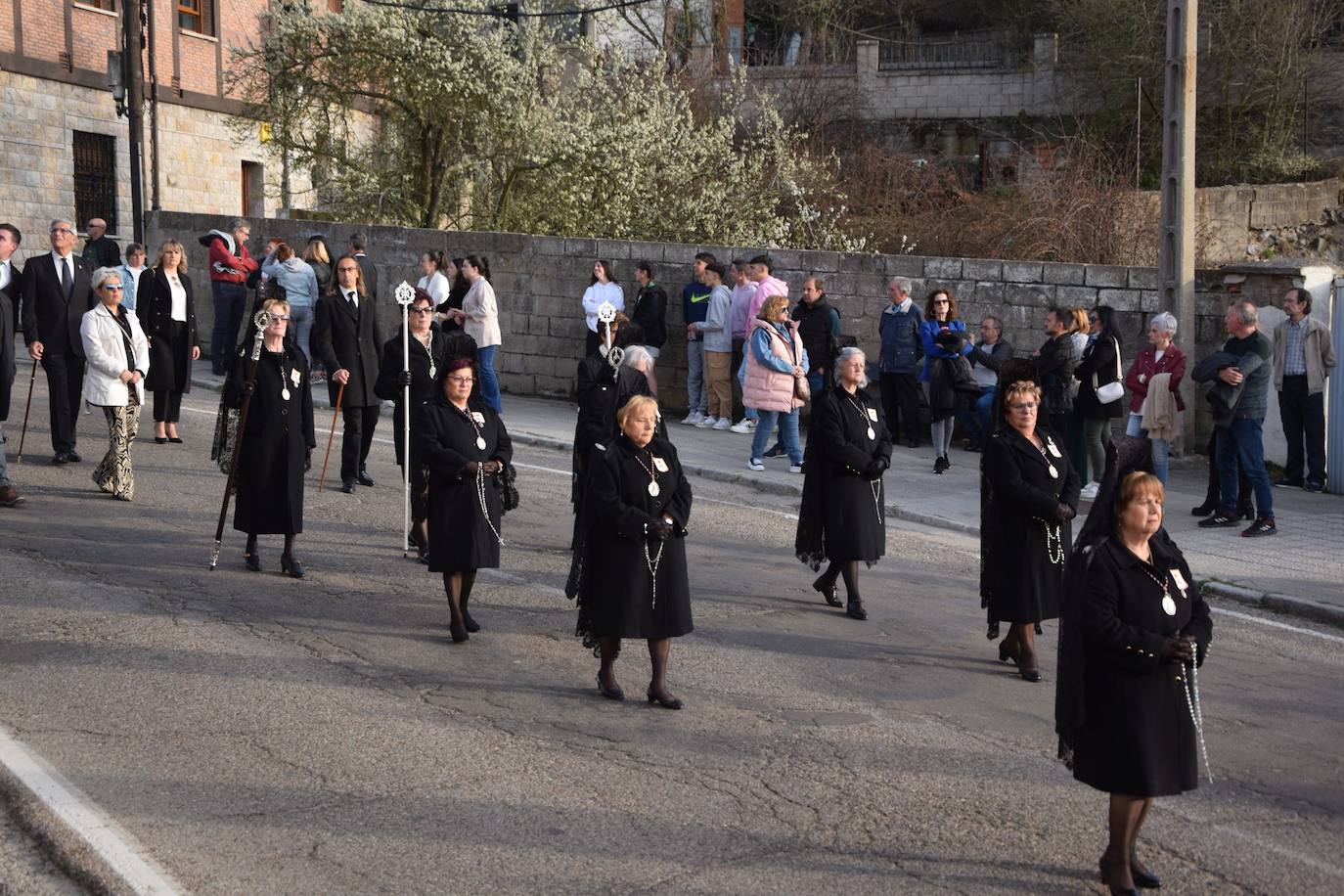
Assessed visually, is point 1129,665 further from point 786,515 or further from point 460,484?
point 786,515

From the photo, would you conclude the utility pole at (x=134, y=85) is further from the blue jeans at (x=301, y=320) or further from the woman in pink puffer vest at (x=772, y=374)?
the woman in pink puffer vest at (x=772, y=374)

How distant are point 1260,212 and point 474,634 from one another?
20072 millimetres

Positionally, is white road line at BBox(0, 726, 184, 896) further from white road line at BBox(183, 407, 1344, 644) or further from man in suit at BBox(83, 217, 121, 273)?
man in suit at BBox(83, 217, 121, 273)

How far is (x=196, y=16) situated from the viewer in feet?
117

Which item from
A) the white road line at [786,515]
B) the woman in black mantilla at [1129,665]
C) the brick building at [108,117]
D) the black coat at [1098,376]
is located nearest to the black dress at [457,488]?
the woman in black mantilla at [1129,665]

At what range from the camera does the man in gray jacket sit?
13742 mm

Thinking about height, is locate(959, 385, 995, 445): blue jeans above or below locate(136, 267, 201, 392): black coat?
below

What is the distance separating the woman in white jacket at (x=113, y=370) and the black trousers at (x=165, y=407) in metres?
2.30

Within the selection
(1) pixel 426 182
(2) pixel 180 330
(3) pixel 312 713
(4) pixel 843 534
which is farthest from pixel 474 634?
(1) pixel 426 182

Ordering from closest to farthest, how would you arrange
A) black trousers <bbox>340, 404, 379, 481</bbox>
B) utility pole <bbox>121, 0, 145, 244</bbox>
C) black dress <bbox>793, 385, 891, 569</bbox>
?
black dress <bbox>793, 385, 891, 569</bbox> → black trousers <bbox>340, 404, 379, 481</bbox> → utility pole <bbox>121, 0, 145, 244</bbox>

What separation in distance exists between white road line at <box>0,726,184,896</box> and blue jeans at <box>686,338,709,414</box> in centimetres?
1179

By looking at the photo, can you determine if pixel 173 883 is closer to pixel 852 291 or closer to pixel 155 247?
pixel 852 291

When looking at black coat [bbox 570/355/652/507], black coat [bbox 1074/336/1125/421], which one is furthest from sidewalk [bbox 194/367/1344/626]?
black coat [bbox 570/355/652/507]

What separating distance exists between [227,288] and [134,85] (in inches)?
228
